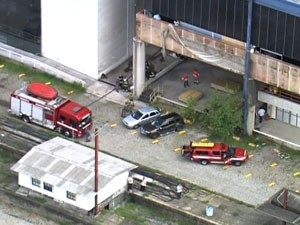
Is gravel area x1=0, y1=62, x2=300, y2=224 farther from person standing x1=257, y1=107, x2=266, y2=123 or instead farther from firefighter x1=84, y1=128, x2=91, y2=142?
person standing x1=257, y1=107, x2=266, y2=123

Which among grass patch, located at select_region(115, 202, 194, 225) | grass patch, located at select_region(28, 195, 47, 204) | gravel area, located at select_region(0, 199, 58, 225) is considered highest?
grass patch, located at select_region(28, 195, 47, 204)

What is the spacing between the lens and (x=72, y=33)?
11038 cm

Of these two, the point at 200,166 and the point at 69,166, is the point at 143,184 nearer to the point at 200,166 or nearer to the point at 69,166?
the point at 69,166

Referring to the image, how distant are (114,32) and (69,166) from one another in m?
18.1

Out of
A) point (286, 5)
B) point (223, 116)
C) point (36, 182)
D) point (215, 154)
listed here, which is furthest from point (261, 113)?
point (36, 182)

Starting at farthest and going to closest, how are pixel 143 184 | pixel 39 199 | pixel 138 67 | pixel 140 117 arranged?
pixel 138 67
pixel 140 117
pixel 143 184
pixel 39 199

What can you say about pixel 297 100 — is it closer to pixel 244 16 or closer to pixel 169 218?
pixel 244 16

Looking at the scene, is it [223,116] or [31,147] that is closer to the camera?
[31,147]

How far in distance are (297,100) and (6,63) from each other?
83.8ft

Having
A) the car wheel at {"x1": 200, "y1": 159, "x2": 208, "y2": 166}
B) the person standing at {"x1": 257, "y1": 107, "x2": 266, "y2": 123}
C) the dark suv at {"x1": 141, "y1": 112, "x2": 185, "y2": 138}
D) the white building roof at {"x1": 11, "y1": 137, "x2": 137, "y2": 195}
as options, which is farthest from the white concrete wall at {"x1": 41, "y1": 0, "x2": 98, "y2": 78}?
the car wheel at {"x1": 200, "y1": 159, "x2": 208, "y2": 166}

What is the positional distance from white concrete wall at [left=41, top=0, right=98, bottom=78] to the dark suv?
933cm

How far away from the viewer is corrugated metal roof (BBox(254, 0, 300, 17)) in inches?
3829

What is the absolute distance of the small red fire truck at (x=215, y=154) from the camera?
9950cm

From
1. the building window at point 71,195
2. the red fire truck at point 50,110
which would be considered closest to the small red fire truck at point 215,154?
the red fire truck at point 50,110
